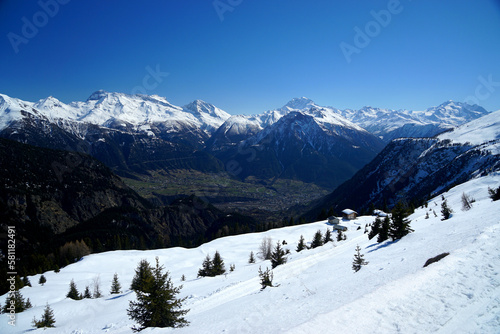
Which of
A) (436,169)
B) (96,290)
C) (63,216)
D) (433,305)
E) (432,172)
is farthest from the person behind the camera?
(63,216)

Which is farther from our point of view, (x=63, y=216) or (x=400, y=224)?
(x=63, y=216)

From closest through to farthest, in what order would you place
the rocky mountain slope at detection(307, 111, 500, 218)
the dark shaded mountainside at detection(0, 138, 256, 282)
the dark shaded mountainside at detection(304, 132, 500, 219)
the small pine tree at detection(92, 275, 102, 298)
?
the small pine tree at detection(92, 275, 102, 298)
the dark shaded mountainside at detection(0, 138, 256, 282)
the dark shaded mountainside at detection(304, 132, 500, 219)
the rocky mountain slope at detection(307, 111, 500, 218)

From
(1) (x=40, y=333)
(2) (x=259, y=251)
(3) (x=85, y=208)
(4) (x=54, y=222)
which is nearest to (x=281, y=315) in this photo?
(1) (x=40, y=333)

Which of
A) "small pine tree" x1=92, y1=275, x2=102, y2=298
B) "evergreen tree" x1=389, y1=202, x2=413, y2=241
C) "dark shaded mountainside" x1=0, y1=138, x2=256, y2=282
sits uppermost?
"dark shaded mountainside" x1=0, y1=138, x2=256, y2=282

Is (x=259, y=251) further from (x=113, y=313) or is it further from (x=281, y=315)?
(x=281, y=315)

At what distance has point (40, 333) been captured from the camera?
1919cm

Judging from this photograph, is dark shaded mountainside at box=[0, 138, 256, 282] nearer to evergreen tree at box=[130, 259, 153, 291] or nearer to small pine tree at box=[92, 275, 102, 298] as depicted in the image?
small pine tree at box=[92, 275, 102, 298]

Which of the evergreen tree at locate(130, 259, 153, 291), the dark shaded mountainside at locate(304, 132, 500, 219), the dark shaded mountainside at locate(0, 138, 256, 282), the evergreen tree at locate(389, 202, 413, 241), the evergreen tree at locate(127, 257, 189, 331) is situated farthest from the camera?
the dark shaded mountainside at locate(304, 132, 500, 219)

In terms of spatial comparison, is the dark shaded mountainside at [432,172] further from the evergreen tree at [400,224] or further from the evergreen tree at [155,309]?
the evergreen tree at [155,309]

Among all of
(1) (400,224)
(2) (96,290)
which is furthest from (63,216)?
(1) (400,224)

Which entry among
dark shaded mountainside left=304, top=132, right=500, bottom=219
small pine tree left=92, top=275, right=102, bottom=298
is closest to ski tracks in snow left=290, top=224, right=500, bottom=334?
small pine tree left=92, top=275, right=102, bottom=298

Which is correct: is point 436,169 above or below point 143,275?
above

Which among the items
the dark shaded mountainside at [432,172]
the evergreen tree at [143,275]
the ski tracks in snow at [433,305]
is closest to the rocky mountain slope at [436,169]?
the dark shaded mountainside at [432,172]

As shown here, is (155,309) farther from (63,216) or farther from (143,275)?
(63,216)
